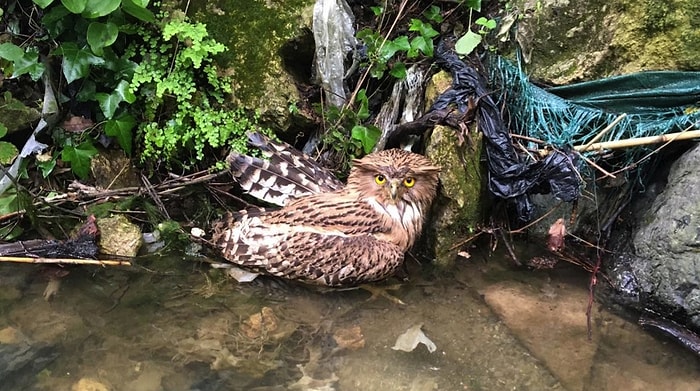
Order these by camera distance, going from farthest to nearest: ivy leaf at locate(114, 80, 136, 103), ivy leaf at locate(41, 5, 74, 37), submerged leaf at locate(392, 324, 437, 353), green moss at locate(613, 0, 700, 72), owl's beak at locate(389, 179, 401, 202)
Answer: ivy leaf at locate(114, 80, 136, 103) < ivy leaf at locate(41, 5, 74, 37) < green moss at locate(613, 0, 700, 72) < owl's beak at locate(389, 179, 401, 202) < submerged leaf at locate(392, 324, 437, 353)

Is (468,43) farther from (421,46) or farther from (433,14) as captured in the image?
(433,14)

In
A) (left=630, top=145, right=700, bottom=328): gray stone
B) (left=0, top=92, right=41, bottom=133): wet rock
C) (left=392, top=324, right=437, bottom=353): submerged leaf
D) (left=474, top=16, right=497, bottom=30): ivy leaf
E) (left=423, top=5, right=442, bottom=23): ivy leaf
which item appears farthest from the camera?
(left=423, top=5, right=442, bottom=23): ivy leaf

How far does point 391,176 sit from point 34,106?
2.86m

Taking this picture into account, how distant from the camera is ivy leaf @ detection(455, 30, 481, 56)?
16.4ft

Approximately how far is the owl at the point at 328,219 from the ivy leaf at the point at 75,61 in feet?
3.98

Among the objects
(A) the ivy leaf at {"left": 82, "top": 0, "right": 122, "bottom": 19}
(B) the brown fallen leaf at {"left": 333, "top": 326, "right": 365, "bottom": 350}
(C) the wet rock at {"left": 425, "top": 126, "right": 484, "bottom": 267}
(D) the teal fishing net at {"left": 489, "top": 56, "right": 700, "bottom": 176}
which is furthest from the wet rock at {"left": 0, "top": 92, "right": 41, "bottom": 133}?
(D) the teal fishing net at {"left": 489, "top": 56, "right": 700, "bottom": 176}

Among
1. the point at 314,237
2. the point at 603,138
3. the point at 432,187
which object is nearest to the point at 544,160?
the point at 603,138

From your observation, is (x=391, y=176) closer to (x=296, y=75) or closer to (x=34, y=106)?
(x=296, y=75)

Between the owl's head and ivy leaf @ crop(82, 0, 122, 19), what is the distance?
1976 millimetres

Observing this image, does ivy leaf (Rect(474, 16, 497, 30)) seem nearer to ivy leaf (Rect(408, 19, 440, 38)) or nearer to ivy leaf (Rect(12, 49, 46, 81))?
ivy leaf (Rect(408, 19, 440, 38))

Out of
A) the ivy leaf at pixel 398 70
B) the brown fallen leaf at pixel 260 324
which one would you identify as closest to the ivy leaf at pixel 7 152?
the brown fallen leaf at pixel 260 324

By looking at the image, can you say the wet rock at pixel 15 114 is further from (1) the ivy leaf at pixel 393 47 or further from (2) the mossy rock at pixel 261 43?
(1) the ivy leaf at pixel 393 47

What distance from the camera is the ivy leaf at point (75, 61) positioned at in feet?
15.2

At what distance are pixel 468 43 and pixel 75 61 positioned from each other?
2.93 metres
